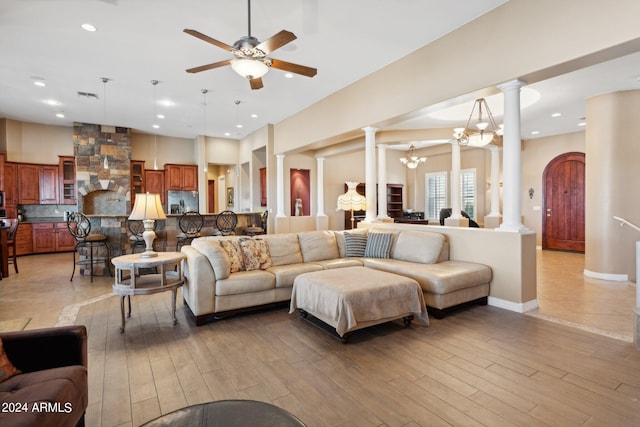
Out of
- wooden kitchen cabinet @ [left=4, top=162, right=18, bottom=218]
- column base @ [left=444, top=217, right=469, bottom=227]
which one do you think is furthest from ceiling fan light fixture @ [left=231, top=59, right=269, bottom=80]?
wooden kitchen cabinet @ [left=4, top=162, right=18, bottom=218]

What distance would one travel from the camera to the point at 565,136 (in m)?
8.45

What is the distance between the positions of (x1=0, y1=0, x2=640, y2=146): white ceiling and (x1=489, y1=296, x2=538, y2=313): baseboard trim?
10.9 ft

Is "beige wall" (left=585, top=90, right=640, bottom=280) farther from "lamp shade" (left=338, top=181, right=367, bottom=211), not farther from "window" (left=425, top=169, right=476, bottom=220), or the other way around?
"window" (left=425, top=169, right=476, bottom=220)

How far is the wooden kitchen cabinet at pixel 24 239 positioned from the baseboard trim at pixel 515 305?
10.7 metres

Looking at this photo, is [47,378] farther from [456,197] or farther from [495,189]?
[495,189]

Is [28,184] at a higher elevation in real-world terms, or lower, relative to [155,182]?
lower

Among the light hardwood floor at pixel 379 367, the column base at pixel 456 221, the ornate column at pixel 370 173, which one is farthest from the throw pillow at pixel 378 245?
the column base at pixel 456 221

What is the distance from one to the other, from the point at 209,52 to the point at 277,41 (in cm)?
219

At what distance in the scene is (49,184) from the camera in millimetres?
8836

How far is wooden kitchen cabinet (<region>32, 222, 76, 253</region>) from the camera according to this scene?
853 centimetres

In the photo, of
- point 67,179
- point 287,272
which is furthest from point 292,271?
point 67,179

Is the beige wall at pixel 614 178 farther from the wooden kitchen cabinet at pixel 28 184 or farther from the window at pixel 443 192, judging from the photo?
the wooden kitchen cabinet at pixel 28 184

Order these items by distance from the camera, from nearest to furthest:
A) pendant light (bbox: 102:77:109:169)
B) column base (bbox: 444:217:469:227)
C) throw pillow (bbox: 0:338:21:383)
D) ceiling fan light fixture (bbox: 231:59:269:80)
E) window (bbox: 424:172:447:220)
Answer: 1. throw pillow (bbox: 0:338:21:383)
2. ceiling fan light fixture (bbox: 231:59:269:80)
3. pendant light (bbox: 102:77:109:169)
4. column base (bbox: 444:217:469:227)
5. window (bbox: 424:172:447:220)

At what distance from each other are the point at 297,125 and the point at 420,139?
10.0 ft
